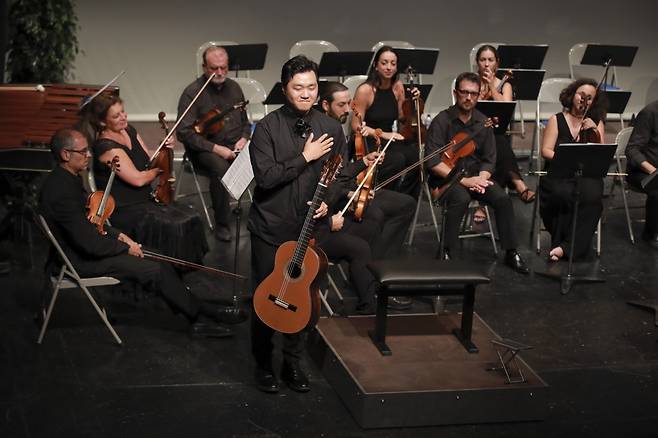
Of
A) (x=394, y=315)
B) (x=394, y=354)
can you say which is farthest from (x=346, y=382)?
(x=394, y=315)

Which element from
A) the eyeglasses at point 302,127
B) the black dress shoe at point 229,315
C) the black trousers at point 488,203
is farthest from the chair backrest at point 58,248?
the black trousers at point 488,203

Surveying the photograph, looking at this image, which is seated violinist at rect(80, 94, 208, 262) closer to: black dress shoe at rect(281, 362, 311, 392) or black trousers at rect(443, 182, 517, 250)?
black dress shoe at rect(281, 362, 311, 392)

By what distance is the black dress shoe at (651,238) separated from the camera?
7.17 m

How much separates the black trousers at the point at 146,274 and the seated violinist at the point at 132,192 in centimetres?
51

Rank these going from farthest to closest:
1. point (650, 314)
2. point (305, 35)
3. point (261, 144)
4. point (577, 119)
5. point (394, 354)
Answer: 1. point (305, 35)
2. point (577, 119)
3. point (650, 314)
4. point (394, 354)
5. point (261, 144)

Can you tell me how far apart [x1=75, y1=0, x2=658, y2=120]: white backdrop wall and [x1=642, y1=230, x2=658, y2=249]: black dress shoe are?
9.78 ft

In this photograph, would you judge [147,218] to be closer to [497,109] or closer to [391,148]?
[391,148]

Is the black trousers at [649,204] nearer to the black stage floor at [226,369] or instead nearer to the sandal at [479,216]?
the black stage floor at [226,369]

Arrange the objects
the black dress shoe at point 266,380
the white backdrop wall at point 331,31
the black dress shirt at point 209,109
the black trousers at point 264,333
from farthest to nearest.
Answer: the white backdrop wall at point 331,31 → the black dress shirt at point 209,109 → the black dress shoe at point 266,380 → the black trousers at point 264,333

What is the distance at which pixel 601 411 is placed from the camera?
4707 mm

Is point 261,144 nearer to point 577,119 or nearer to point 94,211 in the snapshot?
point 94,211

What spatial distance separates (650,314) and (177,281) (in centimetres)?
281

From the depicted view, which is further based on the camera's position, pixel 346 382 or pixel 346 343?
pixel 346 343

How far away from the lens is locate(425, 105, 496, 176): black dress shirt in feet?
21.5
